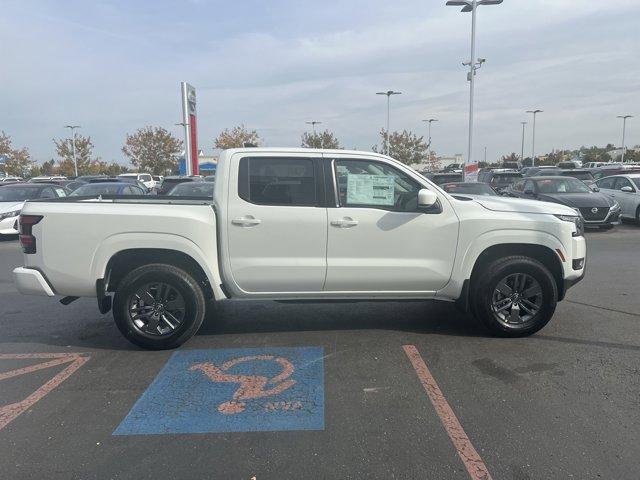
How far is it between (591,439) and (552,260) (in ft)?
7.57

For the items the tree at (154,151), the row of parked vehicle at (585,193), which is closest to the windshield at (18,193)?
the row of parked vehicle at (585,193)

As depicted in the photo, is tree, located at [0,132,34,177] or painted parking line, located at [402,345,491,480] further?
tree, located at [0,132,34,177]

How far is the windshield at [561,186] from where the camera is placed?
47.9ft

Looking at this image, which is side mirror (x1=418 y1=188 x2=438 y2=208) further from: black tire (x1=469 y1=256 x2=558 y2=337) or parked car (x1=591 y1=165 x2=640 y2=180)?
parked car (x1=591 y1=165 x2=640 y2=180)

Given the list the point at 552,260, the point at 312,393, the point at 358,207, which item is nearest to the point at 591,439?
the point at 312,393

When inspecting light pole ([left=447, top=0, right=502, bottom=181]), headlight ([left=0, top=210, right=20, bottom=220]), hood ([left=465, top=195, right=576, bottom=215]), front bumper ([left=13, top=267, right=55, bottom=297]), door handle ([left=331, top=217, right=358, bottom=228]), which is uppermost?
light pole ([left=447, top=0, right=502, bottom=181])

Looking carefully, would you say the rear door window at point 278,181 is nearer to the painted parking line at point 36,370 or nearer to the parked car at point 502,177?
the painted parking line at point 36,370

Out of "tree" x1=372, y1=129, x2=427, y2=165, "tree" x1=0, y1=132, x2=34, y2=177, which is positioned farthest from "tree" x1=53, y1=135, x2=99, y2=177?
"tree" x1=372, y1=129, x2=427, y2=165

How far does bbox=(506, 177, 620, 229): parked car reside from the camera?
1357cm

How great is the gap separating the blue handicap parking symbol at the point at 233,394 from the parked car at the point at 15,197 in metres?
10.3

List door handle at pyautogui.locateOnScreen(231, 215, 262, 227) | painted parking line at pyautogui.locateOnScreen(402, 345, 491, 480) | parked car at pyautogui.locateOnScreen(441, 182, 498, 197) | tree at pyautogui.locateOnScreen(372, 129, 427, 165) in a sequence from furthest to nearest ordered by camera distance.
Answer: tree at pyautogui.locateOnScreen(372, 129, 427, 165) → parked car at pyautogui.locateOnScreen(441, 182, 498, 197) → door handle at pyautogui.locateOnScreen(231, 215, 262, 227) → painted parking line at pyautogui.locateOnScreen(402, 345, 491, 480)

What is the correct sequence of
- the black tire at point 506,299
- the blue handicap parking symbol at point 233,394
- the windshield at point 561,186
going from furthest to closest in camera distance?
the windshield at point 561,186 < the black tire at point 506,299 < the blue handicap parking symbol at point 233,394

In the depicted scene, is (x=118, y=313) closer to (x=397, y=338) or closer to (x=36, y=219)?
(x=36, y=219)

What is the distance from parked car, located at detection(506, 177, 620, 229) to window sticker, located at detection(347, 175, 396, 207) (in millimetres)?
10131
